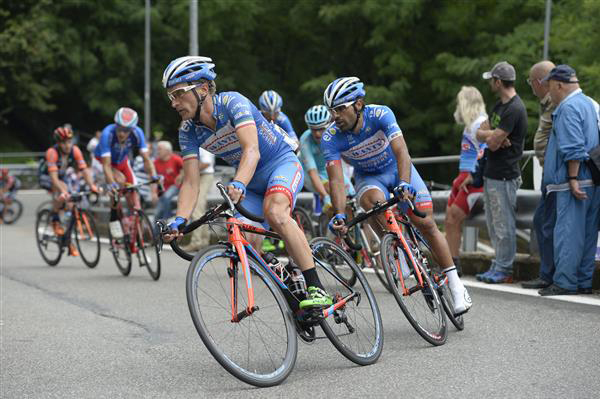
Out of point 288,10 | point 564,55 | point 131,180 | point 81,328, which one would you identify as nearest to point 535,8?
point 564,55

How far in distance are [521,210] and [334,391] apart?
18.2 feet

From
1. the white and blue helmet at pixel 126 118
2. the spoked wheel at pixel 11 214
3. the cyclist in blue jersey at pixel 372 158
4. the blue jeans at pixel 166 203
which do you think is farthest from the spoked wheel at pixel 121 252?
the spoked wheel at pixel 11 214

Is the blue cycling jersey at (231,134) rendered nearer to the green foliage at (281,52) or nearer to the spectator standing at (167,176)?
the spectator standing at (167,176)

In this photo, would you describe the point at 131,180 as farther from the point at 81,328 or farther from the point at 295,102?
the point at 295,102

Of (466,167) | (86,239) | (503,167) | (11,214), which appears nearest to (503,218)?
(503,167)

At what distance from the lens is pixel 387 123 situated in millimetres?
7395

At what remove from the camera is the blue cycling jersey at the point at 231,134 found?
621 cm

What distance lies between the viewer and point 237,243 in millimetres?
5762

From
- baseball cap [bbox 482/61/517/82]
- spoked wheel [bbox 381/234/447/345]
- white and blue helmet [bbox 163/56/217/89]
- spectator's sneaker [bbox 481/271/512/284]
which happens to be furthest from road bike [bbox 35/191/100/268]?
white and blue helmet [bbox 163/56/217/89]

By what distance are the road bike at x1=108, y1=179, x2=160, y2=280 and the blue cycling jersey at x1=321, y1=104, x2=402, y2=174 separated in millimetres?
4203

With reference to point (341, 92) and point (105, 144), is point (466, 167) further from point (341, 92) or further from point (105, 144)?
point (105, 144)

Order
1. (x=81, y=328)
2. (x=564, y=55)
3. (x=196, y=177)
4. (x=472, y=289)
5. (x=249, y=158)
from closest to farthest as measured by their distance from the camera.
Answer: (x=249, y=158) < (x=196, y=177) < (x=81, y=328) < (x=472, y=289) < (x=564, y=55)

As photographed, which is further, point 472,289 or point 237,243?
point 472,289

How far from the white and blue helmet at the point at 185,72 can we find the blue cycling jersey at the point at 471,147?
4.79 meters
